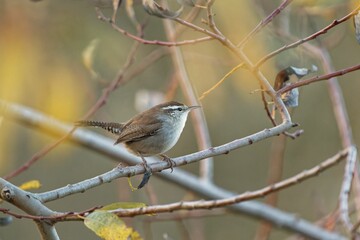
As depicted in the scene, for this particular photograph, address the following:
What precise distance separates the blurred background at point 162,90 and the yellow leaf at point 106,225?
1058 mm

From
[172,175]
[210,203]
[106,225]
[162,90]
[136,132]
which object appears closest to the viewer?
[106,225]

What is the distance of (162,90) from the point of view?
646 centimetres

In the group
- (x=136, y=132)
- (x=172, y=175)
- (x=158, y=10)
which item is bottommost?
(x=158, y=10)

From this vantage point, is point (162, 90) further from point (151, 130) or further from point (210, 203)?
point (210, 203)

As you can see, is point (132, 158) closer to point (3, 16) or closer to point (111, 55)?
point (111, 55)

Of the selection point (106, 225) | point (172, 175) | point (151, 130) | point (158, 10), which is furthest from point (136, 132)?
point (106, 225)

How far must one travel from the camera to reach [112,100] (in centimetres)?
618

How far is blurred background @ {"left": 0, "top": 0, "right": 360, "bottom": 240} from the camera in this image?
13.6 ft

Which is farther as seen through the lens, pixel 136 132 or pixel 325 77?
pixel 136 132

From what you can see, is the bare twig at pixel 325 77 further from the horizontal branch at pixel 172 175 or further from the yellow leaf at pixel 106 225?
the horizontal branch at pixel 172 175

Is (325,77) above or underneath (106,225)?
above

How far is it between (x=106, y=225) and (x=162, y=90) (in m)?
4.29

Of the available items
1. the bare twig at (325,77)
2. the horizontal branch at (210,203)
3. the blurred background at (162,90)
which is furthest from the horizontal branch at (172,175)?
the bare twig at (325,77)

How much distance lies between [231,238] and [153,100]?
380cm
